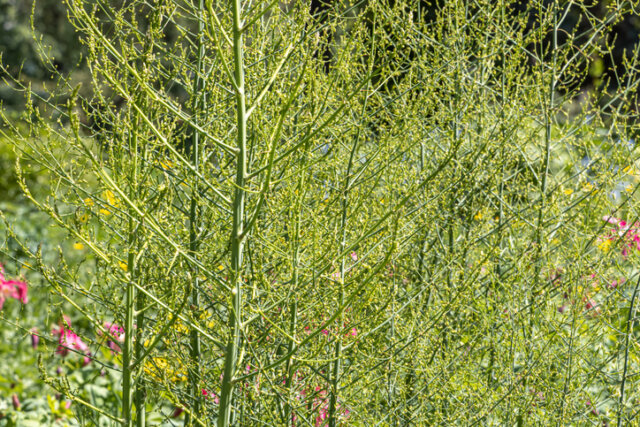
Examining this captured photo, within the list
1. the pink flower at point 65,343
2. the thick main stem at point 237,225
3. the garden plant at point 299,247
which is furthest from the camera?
the pink flower at point 65,343

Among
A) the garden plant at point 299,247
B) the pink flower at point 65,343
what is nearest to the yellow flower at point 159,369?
the garden plant at point 299,247

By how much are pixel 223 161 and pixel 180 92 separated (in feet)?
48.6

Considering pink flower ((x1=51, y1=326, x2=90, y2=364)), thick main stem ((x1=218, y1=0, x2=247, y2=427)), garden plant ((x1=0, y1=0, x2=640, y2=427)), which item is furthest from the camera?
pink flower ((x1=51, y1=326, x2=90, y2=364))

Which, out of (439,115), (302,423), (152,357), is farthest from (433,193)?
(152,357)

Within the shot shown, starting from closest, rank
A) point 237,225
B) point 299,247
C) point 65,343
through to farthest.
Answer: point 237,225
point 299,247
point 65,343

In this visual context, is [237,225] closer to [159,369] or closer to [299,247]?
[299,247]

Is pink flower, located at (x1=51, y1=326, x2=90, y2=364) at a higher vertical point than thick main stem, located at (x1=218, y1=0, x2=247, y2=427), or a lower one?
higher

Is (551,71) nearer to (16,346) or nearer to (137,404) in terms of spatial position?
(137,404)

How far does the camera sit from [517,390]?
2.32 meters

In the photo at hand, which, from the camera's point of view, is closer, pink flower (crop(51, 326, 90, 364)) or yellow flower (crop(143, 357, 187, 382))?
yellow flower (crop(143, 357, 187, 382))

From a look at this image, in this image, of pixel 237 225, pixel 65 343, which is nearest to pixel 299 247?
pixel 237 225

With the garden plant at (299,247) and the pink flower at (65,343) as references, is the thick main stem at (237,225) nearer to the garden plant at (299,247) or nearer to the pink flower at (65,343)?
the garden plant at (299,247)

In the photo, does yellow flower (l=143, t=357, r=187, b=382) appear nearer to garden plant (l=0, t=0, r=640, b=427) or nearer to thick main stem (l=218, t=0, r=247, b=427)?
garden plant (l=0, t=0, r=640, b=427)

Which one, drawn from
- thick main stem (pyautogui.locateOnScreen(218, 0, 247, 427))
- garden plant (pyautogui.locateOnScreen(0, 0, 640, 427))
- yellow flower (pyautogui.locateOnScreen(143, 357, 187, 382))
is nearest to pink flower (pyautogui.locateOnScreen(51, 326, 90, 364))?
garden plant (pyautogui.locateOnScreen(0, 0, 640, 427))
